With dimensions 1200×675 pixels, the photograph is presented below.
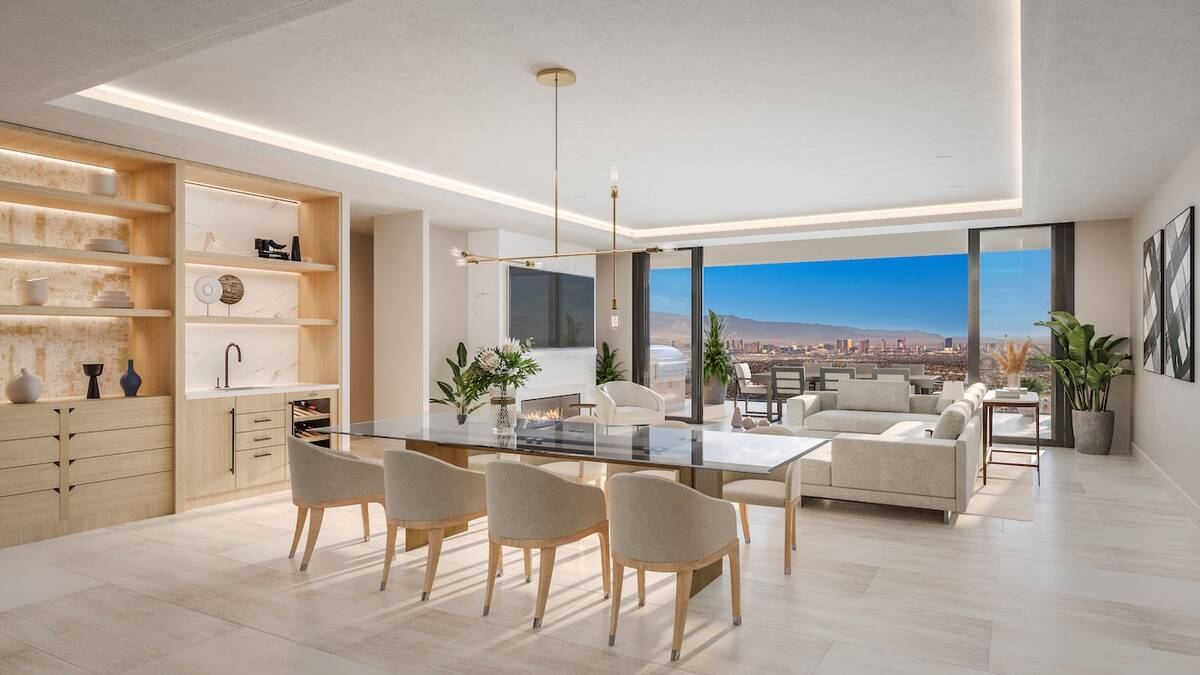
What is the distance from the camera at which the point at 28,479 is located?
441 centimetres

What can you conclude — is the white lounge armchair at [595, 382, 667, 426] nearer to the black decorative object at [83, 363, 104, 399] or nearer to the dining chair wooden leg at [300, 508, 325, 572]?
the dining chair wooden leg at [300, 508, 325, 572]

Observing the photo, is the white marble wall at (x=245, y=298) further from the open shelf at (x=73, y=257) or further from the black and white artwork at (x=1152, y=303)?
the black and white artwork at (x=1152, y=303)

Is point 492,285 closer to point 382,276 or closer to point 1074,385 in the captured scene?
point 382,276

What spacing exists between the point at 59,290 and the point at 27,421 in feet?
3.38

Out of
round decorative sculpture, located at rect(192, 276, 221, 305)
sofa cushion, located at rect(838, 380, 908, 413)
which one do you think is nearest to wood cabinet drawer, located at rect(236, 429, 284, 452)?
round decorative sculpture, located at rect(192, 276, 221, 305)

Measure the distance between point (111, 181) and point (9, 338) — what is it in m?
1.21

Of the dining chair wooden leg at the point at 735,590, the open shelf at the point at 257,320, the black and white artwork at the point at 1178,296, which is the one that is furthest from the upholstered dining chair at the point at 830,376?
the dining chair wooden leg at the point at 735,590

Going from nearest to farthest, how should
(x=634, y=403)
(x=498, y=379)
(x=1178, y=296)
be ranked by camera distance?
(x=498, y=379) < (x=1178, y=296) < (x=634, y=403)

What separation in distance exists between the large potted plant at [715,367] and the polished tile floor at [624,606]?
6.34 metres

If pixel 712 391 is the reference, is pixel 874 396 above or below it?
above

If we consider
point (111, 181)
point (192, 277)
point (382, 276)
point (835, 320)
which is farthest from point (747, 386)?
point (111, 181)

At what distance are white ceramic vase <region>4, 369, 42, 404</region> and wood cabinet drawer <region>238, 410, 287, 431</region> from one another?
129cm

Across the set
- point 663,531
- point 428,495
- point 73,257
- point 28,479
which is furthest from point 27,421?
point 663,531

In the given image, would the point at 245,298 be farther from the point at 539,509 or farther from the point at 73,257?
the point at 539,509
